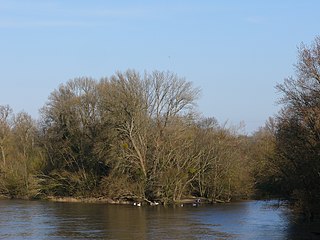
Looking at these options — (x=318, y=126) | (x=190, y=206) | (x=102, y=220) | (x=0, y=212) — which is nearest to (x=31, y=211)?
(x=0, y=212)

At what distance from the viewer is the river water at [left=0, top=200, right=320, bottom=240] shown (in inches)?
1398

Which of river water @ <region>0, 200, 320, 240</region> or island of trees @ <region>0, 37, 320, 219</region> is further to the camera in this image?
island of trees @ <region>0, 37, 320, 219</region>

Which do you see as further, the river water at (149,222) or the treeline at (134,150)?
the treeline at (134,150)

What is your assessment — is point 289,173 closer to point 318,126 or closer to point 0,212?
point 318,126

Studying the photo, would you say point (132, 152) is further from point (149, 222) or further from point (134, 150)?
point (149, 222)

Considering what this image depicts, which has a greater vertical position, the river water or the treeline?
the treeline

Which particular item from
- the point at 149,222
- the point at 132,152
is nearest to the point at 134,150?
the point at 132,152

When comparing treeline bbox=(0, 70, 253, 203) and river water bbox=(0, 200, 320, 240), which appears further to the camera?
treeline bbox=(0, 70, 253, 203)

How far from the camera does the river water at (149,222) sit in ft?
116

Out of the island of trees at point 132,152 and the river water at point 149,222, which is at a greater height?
the island of trees at point 132,152

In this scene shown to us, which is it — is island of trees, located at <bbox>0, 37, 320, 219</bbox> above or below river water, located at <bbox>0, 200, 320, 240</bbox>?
above

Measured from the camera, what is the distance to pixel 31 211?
52.6 metres

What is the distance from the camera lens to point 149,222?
42906 mm

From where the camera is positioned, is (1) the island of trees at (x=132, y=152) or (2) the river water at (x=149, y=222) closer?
(2) the river water at (x=149, y=222)
